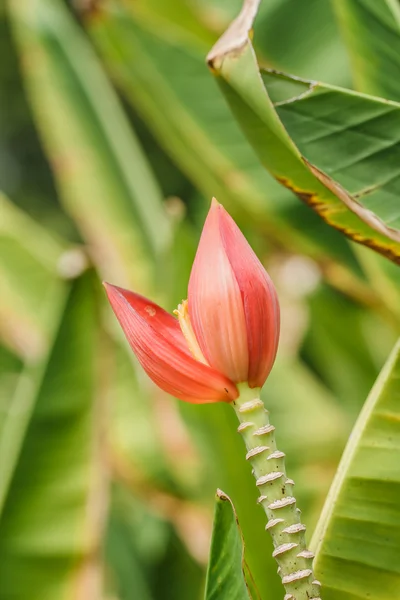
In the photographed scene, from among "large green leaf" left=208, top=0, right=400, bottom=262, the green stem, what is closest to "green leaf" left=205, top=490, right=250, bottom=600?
the green stem

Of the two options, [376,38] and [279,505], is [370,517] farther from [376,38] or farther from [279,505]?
[376,38]

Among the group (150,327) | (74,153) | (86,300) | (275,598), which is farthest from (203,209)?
(150,327)

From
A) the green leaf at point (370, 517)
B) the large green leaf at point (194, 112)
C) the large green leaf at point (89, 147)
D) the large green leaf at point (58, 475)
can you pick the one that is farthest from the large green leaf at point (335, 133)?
the large green leaf at point (89, 147)

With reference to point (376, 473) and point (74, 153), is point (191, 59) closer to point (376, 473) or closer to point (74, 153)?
point (74, 153)

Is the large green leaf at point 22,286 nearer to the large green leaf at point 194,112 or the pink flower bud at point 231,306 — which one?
the large green leaf at point 194,112

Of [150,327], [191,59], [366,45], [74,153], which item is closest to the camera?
[150,327]

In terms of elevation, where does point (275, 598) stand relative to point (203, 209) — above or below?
below

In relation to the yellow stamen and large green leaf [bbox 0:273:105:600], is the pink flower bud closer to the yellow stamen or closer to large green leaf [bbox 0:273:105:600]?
the yellow stamen
